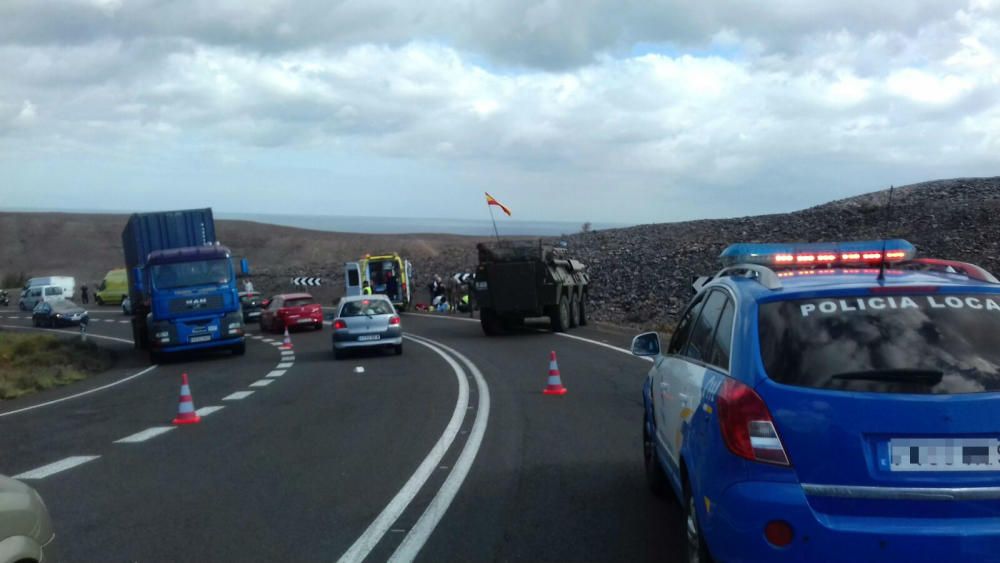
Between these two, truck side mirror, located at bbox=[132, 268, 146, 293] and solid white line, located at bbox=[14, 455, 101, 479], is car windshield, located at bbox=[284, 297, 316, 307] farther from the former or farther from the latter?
solid white line, located at bbox=[14, 455, 101, 479]

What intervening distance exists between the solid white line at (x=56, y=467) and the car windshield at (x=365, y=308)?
14.0 metres

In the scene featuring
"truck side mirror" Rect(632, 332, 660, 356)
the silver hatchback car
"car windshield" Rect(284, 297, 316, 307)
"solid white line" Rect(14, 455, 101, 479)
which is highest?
"truck side mirror" Rect(632, 332, 660, 356)

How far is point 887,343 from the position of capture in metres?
4.72

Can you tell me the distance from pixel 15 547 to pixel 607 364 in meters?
15.9

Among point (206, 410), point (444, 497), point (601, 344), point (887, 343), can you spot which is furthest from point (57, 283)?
point (887, 343)

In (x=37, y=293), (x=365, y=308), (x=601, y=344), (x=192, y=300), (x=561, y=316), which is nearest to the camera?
(x=601, y=344)

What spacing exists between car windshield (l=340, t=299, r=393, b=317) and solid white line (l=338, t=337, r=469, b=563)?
36.2 ft

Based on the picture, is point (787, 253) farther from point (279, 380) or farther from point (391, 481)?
point (279, 380)

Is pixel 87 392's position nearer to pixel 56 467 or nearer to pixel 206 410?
pixel 206 410

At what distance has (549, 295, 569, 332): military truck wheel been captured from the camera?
98.5ft

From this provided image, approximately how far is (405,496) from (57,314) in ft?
154

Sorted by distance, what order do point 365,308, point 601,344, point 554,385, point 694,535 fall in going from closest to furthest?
point 694,535 → point 554,385 → point 601,344 → point 365,308

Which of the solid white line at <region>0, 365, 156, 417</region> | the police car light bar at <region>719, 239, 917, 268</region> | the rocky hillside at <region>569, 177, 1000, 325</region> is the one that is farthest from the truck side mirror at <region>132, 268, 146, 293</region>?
the police car light bar at <region>719, 239, 917, 268</region>

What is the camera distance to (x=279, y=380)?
20109 millimetres
